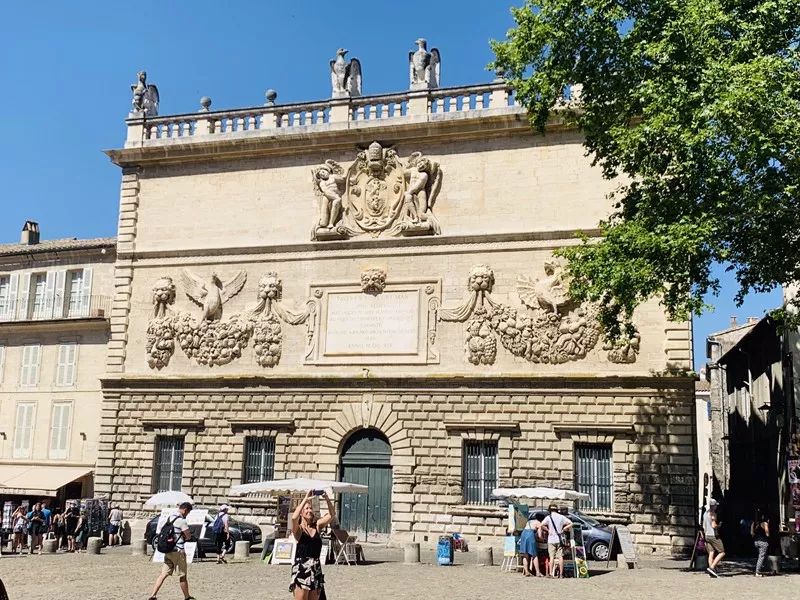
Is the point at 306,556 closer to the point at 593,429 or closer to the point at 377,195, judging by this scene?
the point at 593,429

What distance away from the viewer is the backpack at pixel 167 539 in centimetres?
1453

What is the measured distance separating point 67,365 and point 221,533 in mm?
11489

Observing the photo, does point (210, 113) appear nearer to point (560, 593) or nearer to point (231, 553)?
point (231, 553)

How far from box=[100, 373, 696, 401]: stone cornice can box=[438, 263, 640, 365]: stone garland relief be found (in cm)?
57

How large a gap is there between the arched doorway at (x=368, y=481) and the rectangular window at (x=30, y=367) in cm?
1227

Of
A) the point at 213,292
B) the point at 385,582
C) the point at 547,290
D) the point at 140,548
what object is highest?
the point at 213,292

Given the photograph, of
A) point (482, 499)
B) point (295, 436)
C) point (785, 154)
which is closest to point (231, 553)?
point (295, 436)

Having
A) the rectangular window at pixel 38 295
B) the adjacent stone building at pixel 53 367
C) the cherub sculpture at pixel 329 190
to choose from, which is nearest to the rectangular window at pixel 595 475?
the cherub sculpture at pixel 329 190

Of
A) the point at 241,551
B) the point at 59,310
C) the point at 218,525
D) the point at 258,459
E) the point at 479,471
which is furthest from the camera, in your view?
the point at 59,310

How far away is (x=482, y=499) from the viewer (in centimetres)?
2564

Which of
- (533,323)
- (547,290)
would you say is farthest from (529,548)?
(547,290)

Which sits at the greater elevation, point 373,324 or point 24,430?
point 373,324

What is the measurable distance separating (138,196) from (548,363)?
1406 cm

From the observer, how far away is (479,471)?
25.8 metres
